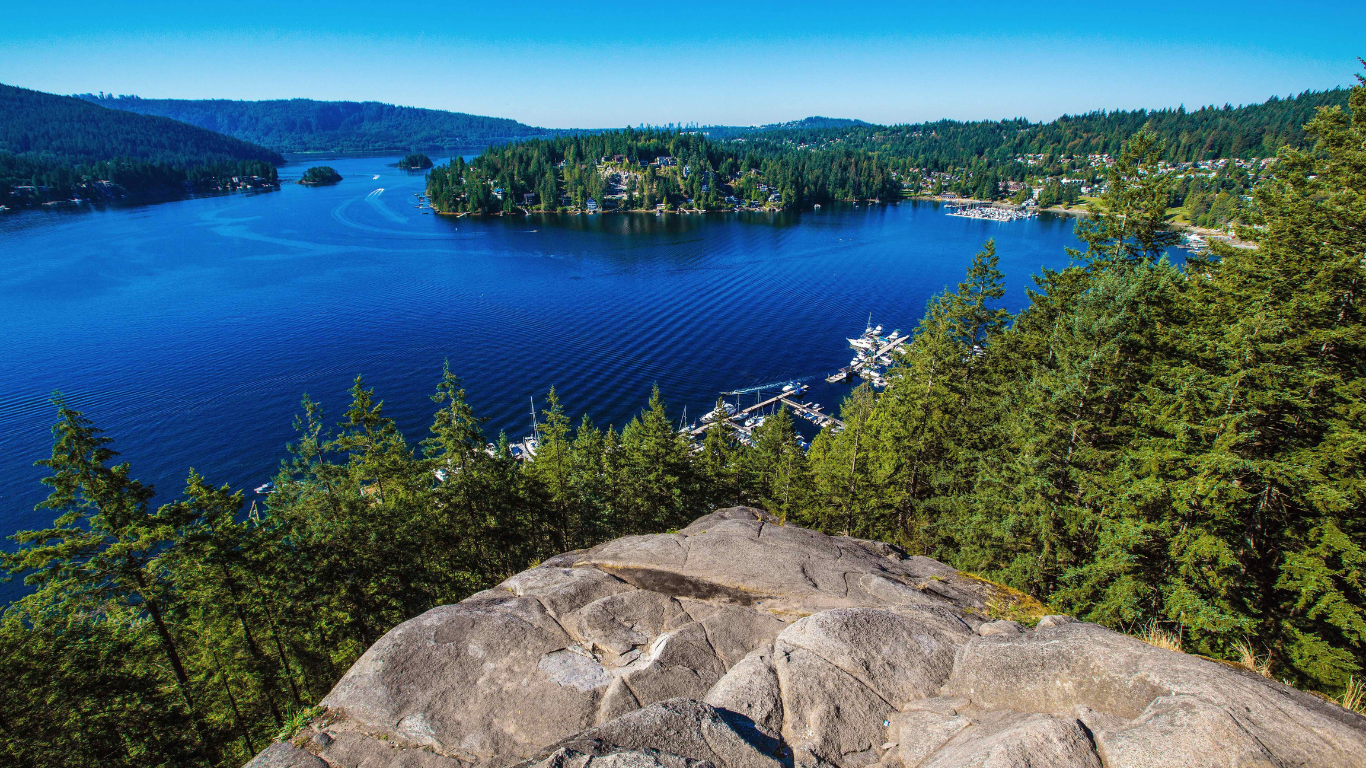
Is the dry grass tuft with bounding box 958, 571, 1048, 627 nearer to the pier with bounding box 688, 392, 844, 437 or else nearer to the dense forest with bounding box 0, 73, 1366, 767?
the dense forest with bounding box 0, 73, 1366, 767

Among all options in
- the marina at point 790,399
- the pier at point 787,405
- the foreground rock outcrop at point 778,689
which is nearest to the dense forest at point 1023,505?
the foreground rock outcrop at point 778,689

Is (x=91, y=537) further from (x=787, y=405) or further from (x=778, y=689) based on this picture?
(x=787, y=405)

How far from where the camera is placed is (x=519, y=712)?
10930 millimetres

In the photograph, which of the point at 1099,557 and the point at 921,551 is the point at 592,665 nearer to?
the point at 1099,557

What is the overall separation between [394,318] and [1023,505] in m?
94.1

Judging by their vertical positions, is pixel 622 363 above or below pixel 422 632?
below

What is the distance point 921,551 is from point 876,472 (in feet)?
14.3

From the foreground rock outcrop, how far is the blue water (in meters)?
48.7

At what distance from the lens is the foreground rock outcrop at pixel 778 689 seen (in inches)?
300

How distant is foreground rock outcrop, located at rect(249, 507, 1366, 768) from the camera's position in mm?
7609

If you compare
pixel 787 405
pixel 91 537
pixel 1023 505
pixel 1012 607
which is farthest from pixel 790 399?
pixel 91 537

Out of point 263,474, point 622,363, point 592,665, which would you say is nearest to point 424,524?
point 592,665

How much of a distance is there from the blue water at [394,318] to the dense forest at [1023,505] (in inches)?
1458

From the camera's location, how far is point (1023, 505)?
19.0m
